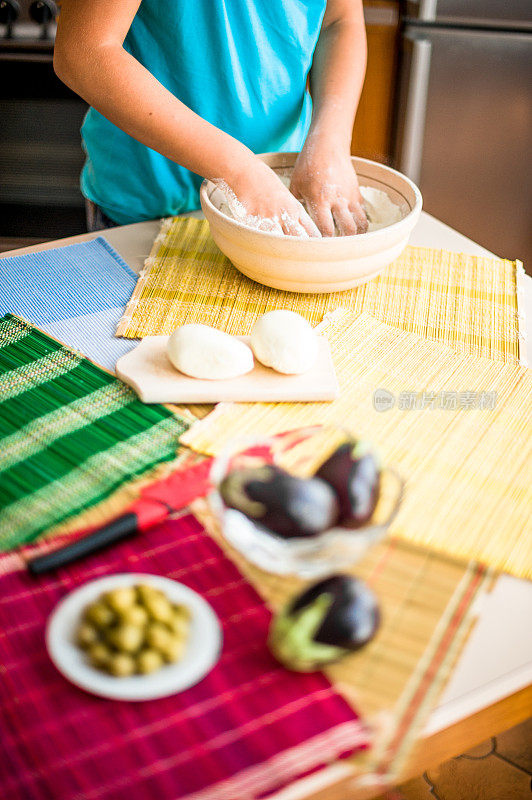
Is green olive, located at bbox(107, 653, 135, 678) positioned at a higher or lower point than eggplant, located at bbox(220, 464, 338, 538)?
lower

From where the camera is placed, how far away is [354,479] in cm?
52

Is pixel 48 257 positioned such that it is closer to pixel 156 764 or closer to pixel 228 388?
pixel 228 388

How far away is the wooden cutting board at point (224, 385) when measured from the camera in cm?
76

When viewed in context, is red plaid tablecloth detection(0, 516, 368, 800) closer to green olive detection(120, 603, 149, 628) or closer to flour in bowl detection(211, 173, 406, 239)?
green olive detection(120, 603, 149, 628)

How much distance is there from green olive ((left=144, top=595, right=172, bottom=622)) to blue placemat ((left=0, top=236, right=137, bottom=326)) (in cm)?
51

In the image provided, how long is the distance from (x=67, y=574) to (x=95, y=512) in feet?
0.24

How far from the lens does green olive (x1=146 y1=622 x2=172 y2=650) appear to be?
1.54 feet

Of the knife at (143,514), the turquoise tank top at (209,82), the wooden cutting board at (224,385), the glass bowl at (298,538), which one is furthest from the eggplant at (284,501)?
the turquoise tank top at (209,82)

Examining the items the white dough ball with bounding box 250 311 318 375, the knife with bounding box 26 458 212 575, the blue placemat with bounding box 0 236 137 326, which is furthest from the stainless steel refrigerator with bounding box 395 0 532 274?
the knife with bounding box 26 458 212 575

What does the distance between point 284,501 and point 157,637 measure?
0.39ft

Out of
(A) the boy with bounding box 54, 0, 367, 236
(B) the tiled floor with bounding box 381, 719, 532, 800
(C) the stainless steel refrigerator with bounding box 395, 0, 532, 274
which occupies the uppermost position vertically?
(A) the boy with bounding box 54, 0, 367, 236

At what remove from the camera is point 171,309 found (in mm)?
935

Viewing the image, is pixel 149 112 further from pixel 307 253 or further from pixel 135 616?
pixel 135 616

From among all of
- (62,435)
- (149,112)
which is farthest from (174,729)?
(149,112)
